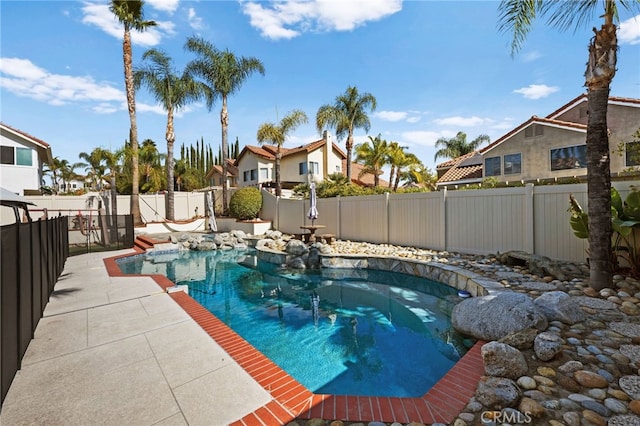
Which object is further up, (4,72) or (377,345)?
(4,72)

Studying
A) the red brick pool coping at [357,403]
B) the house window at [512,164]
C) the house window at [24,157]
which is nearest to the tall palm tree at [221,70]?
the house window at [24,157]

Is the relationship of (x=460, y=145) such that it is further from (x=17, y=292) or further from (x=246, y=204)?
(x=17, y=292)

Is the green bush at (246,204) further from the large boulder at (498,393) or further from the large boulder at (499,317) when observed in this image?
the large boulder at (498,393)

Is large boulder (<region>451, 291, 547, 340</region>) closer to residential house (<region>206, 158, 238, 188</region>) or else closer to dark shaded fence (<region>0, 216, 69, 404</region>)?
dark shaded fence (<region>0, 216, 69, 404</region>)

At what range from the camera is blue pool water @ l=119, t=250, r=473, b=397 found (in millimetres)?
3717

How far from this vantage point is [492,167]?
691 inches

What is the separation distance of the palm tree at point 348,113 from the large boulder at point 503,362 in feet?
66.1

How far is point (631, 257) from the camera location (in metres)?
5.34

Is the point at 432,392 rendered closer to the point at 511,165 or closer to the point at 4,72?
the point at 4,72

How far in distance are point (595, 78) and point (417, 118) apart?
13.0 metres

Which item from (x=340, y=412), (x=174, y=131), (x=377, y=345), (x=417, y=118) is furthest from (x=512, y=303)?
(x=174, y=131)

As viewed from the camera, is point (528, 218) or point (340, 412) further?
point (528, 218)

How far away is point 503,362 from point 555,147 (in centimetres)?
1703

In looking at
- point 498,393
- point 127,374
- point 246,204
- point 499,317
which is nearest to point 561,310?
point 499,317
